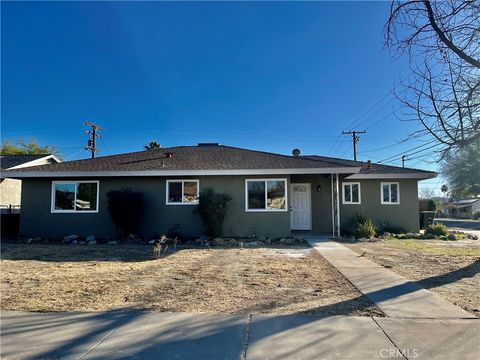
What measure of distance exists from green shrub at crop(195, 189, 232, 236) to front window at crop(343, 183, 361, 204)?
6.90 m

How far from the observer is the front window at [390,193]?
16.8 metres

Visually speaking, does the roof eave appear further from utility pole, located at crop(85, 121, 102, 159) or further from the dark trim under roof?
utility pole, located at crop(85, 121, 102, 159)

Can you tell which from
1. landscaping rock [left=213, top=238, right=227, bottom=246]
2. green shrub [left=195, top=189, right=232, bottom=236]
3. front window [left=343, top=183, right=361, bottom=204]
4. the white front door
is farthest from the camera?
front window [left=343, top=183, right=361, bottom=204]

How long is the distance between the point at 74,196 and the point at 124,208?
2.88 meters

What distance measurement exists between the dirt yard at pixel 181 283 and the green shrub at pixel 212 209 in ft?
9.65

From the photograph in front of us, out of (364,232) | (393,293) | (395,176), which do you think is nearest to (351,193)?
(395,176)

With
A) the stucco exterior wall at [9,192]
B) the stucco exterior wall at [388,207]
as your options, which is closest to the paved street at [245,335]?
the stucco exterior wall at [388,207]

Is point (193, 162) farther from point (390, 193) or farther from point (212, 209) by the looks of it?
point (390, 193)

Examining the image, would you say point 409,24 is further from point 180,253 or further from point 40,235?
point 40,235

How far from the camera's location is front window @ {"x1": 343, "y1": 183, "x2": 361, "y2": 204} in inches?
665

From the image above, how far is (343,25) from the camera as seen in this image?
9.91 m

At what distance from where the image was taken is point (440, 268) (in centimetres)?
784

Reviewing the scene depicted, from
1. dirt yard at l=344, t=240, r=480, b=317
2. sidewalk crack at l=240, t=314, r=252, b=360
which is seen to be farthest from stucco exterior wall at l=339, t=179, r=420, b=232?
sidewalk crack at l=240, t=314, r=252, b=360

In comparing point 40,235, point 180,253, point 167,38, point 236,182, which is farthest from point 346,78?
point 40,235
